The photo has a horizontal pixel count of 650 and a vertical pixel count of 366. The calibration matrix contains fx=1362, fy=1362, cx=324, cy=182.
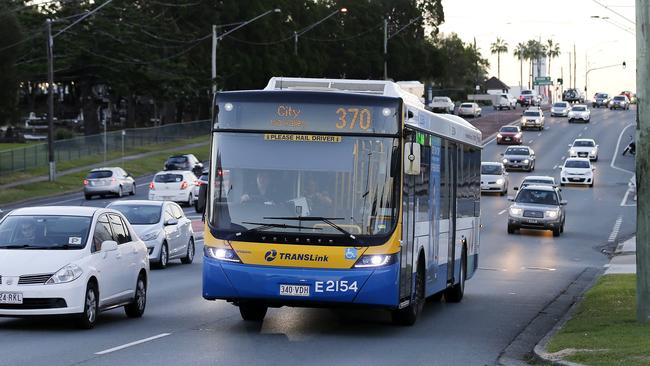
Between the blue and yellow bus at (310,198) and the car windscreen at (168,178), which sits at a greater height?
the blue and yellow bus at (310,198)

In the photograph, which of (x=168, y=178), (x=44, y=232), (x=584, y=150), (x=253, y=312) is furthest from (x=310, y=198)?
(x=584, y=150)

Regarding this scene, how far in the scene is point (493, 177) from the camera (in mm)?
63312

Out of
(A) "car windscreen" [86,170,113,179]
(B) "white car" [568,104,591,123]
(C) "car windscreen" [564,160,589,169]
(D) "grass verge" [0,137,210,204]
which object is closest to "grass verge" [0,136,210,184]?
(D) "grass verge" [0,137,210,204]

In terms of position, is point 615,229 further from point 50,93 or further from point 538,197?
point 50,93

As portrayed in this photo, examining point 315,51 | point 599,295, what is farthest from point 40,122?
point 599,295

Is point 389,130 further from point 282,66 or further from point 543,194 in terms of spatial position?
point 282,66

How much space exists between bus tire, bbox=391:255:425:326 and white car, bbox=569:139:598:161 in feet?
218

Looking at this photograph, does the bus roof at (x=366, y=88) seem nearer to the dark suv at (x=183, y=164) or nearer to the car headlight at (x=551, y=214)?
the car headlight at (x=551, y=214)

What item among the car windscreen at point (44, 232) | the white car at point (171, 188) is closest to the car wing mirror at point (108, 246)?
the car windscreen at point (44, 232)

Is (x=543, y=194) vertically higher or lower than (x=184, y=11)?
lower

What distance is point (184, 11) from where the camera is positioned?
104 meters

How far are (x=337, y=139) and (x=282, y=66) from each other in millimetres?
97615

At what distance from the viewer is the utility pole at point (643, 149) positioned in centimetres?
1683

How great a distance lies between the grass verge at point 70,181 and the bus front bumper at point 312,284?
1788 inches
